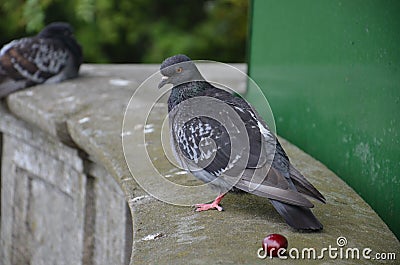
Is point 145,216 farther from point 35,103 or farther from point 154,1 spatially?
point 154,1

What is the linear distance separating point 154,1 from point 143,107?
5.02 m

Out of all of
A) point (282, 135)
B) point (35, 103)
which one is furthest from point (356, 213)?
point (35, 103)

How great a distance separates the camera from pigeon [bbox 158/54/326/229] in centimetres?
300

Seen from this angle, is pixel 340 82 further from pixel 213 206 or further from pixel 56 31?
pixel 56 31

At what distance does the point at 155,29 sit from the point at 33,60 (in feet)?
11.9

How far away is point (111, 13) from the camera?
932 cm

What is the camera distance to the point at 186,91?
3555 mm

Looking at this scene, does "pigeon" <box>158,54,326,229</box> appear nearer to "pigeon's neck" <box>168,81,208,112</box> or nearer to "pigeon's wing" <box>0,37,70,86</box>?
"pigeon's neck" <box>168,81,208,112</box>

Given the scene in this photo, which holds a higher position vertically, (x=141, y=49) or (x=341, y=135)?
(x=341, y=135)

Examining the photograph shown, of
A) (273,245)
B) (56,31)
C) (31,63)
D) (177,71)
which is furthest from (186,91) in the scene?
(56,31)

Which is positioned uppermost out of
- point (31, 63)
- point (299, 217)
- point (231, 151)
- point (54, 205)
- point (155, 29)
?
point (231, 151)

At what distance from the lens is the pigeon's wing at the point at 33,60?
6066 millimetres

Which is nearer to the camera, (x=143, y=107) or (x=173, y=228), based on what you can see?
(x=173, y=228)

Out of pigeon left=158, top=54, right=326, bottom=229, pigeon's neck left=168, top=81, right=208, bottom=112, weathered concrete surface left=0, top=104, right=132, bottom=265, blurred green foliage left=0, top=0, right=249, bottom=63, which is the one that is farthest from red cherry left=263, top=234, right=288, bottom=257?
blurred green foliage left=0, top=0, right=249, bottom=63
